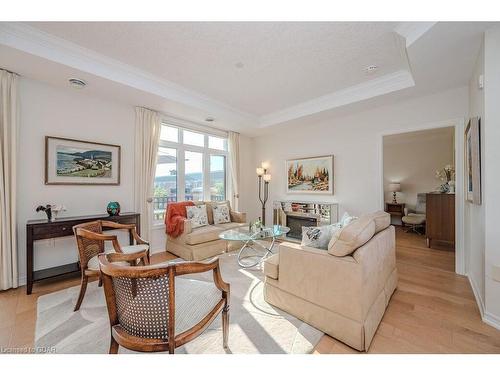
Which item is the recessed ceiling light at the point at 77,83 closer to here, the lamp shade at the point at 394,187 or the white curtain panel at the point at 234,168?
the white curtain panel at the point at 234,168

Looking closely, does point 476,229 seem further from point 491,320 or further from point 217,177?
point 217,177

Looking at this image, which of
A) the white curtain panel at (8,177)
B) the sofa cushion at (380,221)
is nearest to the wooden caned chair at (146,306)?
the sofa cushion at (380,221)

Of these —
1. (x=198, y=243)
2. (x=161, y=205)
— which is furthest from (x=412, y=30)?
(x=161, y=205)

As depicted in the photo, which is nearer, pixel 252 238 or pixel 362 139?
pixel 252 238

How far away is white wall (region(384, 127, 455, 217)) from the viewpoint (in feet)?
19.3

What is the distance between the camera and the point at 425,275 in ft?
9.59

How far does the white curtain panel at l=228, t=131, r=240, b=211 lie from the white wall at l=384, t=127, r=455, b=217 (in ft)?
13.5

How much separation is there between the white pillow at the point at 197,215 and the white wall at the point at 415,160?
17.2ft

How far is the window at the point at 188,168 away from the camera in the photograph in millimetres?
4203

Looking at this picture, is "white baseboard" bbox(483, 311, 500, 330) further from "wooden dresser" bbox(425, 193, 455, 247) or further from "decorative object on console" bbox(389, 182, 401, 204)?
"decorative object on console" bbox(389, 182, 401, 204)

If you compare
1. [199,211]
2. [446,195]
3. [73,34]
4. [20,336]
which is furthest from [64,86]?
[446,195]

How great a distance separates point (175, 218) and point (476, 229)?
412 centimetres

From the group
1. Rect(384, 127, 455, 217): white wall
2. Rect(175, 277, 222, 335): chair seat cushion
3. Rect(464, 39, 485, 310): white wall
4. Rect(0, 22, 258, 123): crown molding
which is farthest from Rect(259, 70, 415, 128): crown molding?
Rect(175, 277, 222, 335): chair seat cushion

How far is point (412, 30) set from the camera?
204cm
